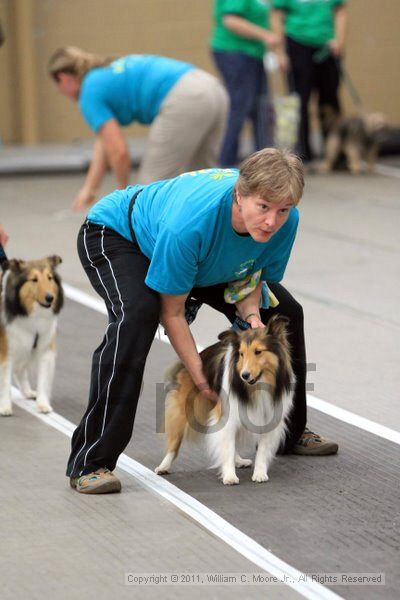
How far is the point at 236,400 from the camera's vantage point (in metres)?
4.09

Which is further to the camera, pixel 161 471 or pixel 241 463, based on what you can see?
pixel 241 463

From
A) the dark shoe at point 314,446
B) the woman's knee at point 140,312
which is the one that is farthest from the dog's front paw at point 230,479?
the woman's knee at point 140,312

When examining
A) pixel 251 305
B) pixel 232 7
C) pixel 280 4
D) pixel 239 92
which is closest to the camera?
pixel 251 305

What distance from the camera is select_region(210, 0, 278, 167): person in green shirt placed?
1082cm

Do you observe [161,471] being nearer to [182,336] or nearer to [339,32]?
[182,336]

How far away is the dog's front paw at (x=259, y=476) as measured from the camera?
168 inches

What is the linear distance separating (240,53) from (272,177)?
300 inches

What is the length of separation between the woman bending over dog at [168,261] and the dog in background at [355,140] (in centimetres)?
822

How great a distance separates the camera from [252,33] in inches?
425

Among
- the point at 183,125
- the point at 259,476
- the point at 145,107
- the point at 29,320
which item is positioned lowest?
the point at 259,476

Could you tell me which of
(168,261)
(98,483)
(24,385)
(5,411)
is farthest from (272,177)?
(24,385)

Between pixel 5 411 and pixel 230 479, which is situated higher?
pixel 230 479

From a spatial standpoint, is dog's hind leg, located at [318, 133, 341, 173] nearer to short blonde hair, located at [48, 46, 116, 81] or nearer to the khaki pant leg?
the khaki pant leg

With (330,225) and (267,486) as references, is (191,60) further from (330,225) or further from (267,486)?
(267,486)
